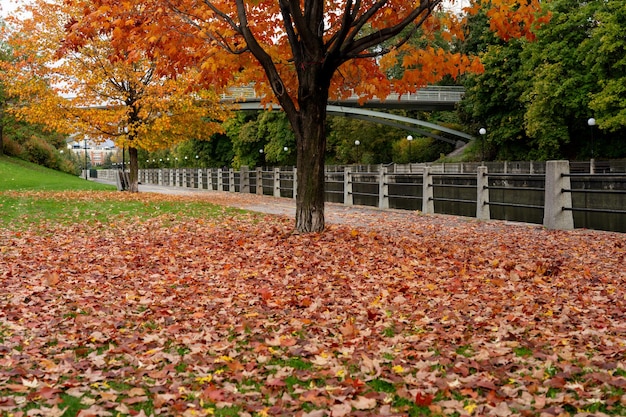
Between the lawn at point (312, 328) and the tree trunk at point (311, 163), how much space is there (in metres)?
0.73

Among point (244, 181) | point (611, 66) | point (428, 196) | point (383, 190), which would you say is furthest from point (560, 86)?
point (428, 196)

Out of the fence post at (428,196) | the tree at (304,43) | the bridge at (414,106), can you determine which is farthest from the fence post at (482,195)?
the bridge at (414,106)

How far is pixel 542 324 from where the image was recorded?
19.3 ft

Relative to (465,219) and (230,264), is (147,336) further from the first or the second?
(465,219)

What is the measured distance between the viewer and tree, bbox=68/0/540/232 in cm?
1114

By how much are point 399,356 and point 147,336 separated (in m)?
2.17

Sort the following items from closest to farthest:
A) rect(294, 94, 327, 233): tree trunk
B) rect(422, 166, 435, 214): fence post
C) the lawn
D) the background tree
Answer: the lawn → rect(294, 94, 327, 233): tree trunk → rect(422, 166, 435, 214): fence post → the background tree

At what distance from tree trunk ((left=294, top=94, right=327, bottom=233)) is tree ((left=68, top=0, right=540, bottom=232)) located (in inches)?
0.7

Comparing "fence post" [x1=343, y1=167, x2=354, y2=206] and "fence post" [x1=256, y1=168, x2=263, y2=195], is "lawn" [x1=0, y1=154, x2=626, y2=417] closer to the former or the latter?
"fence post" [x1=343, y1=167, x2=354, y2=206]

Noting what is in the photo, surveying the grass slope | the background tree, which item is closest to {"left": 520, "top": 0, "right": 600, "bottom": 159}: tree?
the background tree

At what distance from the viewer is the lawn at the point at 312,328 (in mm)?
4160

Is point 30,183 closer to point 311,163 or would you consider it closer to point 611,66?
point 311,163

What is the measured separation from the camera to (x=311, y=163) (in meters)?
11.9

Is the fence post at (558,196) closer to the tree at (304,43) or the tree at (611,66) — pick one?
Result: the tree at (304,43)
